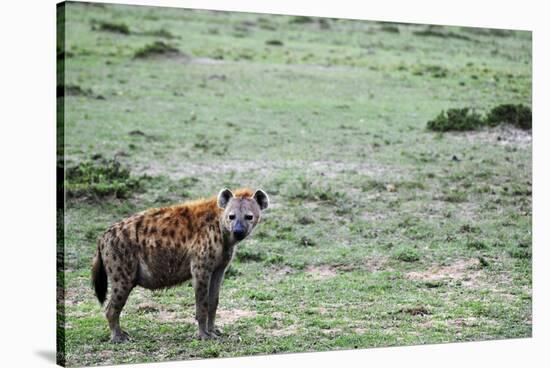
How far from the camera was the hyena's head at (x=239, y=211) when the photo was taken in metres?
7.42

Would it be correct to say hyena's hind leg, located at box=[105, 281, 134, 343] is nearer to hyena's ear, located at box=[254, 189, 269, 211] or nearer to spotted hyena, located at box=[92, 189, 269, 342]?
spotted hyena, located at box=[92, 189, 269, 342]

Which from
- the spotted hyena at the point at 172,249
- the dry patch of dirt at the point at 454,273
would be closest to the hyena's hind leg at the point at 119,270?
the spotted hyena at the point at 172,249

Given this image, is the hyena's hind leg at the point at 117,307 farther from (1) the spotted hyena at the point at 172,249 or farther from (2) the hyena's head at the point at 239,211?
(2) the hyena's head at the point at 239,211

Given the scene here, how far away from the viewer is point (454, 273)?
9.45 meters

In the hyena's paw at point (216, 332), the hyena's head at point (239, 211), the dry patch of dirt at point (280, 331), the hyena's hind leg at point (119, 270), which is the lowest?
the dry patch of dirt at point (280, 331)

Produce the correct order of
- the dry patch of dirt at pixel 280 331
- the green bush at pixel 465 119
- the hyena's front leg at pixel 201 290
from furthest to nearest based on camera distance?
the green bush at pixel 465 119, the dry patch of dirt at pixel 280 331, the hyena's front leg at pixel 201 290

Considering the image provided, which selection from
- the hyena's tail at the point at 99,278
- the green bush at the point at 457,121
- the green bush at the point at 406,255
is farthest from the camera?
the green bush at the point at 457,121

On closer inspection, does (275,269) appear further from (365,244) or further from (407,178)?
(407,178)

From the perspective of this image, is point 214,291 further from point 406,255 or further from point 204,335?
point 406,255

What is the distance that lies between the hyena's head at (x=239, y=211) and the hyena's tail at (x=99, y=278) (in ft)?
3.15

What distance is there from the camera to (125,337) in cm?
773

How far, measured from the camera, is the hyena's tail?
7.61 metres

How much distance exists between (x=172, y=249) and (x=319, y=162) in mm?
2944

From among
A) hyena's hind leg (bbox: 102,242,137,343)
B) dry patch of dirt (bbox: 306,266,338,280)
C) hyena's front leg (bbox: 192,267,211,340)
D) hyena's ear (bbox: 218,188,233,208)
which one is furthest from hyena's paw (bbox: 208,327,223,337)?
dry patch of dirt (bbox: 306,266,338,280)
